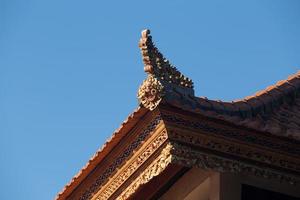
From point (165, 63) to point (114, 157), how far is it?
1.29 meters

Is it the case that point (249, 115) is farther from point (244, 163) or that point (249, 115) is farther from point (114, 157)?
point (114, 157)

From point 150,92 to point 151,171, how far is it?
2.91 ft

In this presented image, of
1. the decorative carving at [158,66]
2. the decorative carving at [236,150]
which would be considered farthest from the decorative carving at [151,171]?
the decorative carving at [158,66]

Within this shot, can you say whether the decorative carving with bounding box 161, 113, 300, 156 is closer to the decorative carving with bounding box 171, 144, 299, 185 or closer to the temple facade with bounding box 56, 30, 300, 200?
the temple facade with bounding box 56, 30, 300, 200

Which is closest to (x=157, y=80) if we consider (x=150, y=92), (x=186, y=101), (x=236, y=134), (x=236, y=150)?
(x=150, y=92)

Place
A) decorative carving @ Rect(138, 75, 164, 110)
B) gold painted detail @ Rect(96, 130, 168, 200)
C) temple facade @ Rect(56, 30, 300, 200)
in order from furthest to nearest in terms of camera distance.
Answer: gold painted detail @ Rect(96, 130, 168, 200) → temple facade @ Rect(56, 30, 300, 200) → decorative carving @ Rect(138, 75, 164, 110)

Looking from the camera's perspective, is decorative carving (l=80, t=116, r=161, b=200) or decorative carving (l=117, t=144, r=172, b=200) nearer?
decorative carving (l=117, t=144, r=172, b=200)

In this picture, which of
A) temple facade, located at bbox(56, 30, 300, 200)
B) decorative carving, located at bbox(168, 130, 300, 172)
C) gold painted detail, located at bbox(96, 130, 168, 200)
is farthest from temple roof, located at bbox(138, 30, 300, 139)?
gold painted detail, located at bbox(96, 130, 168, 200)

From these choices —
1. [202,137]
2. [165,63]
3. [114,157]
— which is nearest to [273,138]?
[202,137]

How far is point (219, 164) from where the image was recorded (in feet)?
20.9

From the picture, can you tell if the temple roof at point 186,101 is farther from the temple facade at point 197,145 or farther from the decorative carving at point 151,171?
the decorative carving at point 151,171

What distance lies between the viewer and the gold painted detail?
20.9ft

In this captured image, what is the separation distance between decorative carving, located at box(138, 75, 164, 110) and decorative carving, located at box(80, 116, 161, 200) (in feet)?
0.75

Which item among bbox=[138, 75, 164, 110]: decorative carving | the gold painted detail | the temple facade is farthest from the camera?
the gold painted detail
